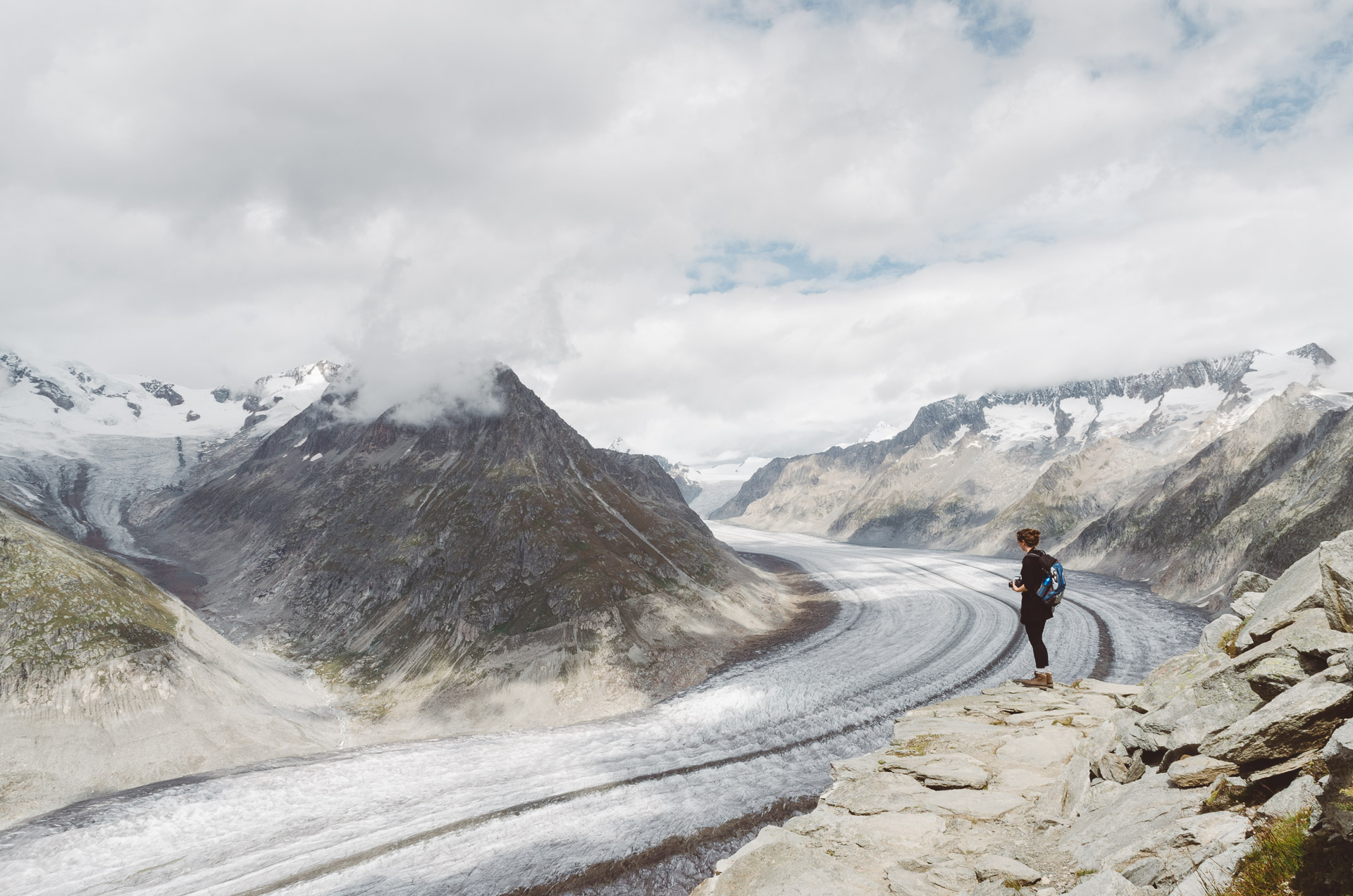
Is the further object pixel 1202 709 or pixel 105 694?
pixel 105 694

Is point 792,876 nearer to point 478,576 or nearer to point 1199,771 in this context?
point 1199,771

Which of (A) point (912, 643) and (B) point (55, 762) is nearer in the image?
(B) point (55, 762)

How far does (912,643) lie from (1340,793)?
58903 millimetres

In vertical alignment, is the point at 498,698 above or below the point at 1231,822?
below

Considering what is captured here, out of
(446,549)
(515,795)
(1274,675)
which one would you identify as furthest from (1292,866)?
(446,549)

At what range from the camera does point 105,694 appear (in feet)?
134

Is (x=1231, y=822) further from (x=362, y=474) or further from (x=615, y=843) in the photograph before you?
(x=362, y=474)

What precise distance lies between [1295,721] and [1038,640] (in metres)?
10.5

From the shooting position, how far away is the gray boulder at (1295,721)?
6820 mm

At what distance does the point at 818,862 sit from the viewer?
11836 millimetres

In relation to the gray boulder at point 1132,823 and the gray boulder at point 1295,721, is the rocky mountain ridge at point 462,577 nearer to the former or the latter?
the gray boulder at point 1132,823

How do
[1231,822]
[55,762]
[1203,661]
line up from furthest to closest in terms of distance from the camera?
[55,762] → [1203,661] → [1231,822]

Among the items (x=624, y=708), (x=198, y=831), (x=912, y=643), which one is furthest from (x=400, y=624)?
(x=912, y=643)

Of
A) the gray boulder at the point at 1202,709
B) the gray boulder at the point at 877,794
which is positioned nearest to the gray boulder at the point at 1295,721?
the gray boulder at the point at 1202,709
